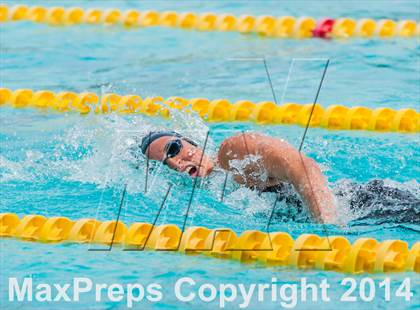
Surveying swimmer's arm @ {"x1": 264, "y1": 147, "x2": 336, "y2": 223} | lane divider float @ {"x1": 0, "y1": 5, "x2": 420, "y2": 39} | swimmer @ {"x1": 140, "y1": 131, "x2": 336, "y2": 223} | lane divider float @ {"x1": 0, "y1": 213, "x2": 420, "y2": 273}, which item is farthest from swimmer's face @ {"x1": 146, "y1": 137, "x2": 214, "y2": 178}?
lane divider float @ {"x1": 0, "y1": 5, "x2": 420, "y2": 39}

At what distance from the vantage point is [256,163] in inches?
152

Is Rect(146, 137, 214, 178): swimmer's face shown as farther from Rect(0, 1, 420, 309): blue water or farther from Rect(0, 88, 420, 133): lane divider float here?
Rect(0, 88, 420, 133): lane divider float

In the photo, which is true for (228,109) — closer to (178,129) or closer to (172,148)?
(178,129)

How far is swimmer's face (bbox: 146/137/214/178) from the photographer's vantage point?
4.18m

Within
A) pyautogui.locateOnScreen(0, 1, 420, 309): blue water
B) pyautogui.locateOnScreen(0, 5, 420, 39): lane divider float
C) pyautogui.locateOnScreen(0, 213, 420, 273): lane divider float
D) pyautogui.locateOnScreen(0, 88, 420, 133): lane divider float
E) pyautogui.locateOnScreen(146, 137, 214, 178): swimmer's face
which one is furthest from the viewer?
pyautogui.locateOnScreen(0, 5, 420, 39): lane divider float

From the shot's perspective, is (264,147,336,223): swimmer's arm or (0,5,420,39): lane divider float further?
(0,5,420,39): lane divider float

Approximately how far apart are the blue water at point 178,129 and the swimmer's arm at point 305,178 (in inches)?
3.2

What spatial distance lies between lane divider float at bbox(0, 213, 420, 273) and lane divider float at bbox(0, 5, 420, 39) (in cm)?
384

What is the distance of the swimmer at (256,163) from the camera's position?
357 centimetres

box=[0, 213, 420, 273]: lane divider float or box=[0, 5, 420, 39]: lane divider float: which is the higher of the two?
box=[0, 213, 420, 273]: lane divider float

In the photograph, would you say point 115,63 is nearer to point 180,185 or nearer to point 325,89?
point 325,89

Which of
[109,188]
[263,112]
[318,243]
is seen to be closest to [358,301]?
[318,243]

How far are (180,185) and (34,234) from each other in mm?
804

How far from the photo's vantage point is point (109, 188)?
438 cm
